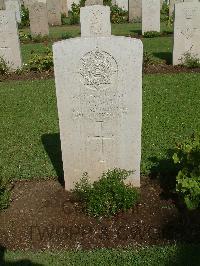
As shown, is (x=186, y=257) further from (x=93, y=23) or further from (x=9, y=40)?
(x=9, y=40)

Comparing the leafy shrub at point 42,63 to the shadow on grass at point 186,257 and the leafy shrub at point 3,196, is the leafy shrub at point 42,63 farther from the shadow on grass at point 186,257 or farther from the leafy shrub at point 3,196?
the shadow on grass at point 186,257

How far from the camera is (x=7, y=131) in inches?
287

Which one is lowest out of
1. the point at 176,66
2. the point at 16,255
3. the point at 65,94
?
the point at 16,255

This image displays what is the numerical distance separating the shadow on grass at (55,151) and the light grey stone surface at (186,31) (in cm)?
554

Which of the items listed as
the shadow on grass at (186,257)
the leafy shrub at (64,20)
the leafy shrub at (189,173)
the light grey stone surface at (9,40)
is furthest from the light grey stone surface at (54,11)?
the shadow on grass at (186,257)

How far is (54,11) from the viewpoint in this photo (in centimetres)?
2078

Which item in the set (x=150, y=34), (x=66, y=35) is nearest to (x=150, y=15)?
(x=150, y=34)

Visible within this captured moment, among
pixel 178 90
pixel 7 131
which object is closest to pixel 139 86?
pixel 7 131

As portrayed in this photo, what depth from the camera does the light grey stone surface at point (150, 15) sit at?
50.8 feet

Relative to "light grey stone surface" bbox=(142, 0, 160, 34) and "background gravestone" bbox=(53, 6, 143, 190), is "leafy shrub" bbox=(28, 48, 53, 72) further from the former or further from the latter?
"background gravestone" bbox=(53, 6, 143, 190)

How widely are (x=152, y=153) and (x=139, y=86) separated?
1969mm

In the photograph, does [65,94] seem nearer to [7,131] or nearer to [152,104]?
[7,131]

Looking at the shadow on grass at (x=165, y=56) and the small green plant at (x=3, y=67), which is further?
the shadow on grass at (x=165, y=56)

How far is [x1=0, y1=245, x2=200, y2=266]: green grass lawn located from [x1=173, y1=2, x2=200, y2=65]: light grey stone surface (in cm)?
806
